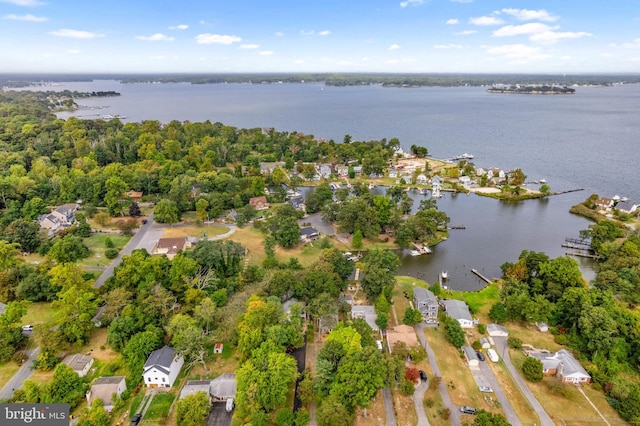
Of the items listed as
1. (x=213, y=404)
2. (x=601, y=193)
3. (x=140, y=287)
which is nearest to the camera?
(x=213, y=404)

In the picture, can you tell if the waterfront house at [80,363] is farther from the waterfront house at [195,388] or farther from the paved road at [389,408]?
the paved road at [389,408]

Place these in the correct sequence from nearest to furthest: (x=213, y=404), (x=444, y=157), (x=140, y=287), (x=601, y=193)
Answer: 1. (x=213, y=404)
2. (x=140, y=287)
3. (x=601, y=193)
4. (x=444, y=157)

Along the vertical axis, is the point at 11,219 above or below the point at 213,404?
above

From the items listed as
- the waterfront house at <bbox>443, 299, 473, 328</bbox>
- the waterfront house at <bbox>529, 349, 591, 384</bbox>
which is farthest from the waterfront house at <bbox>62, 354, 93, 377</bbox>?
the waterfront house at <bbox>529, 349, 591, 384</bbox>

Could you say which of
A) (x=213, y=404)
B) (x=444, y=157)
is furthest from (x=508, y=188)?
(x=213, y=404)

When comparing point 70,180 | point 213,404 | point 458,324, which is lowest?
point 213,404

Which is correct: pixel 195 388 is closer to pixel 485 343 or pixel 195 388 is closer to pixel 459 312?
pixel 459 312

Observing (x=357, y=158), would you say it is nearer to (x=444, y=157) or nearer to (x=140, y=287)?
(x=444, y=157)
